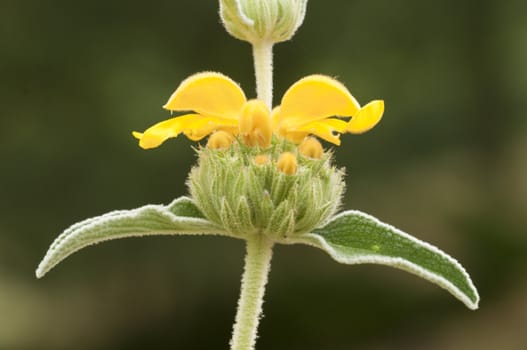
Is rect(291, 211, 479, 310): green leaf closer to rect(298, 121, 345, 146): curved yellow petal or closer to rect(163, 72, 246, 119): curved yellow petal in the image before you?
rect(298, 121, 345, 146): curved yellow petal

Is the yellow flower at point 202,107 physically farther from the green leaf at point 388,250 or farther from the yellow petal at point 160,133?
the green leaf at point 388,250

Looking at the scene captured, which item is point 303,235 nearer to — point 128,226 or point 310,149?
point 310,149

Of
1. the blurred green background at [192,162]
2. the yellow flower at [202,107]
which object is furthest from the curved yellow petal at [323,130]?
the blurred green background at [192,162]

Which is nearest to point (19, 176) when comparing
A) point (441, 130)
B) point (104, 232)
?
point (441, 130)

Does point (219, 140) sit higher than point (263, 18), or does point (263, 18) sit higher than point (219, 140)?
point (263, 18)

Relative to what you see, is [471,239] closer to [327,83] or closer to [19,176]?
[19,176]

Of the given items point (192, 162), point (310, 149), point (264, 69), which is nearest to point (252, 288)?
point (310, 149)
